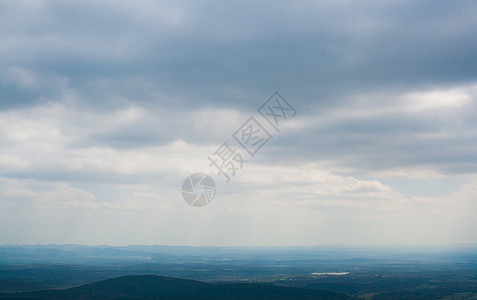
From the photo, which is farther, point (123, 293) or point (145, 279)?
point (145, 279)

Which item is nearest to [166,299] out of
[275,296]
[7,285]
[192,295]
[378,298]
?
[192,295]

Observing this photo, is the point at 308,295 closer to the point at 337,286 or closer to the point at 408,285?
the point at 337,286

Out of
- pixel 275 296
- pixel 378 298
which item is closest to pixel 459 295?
pixel 378 298

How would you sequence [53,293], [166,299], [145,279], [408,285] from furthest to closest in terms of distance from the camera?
[408,285] → [145,279] → [53,293] → [166,299]

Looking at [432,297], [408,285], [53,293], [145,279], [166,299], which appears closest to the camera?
[166,299]

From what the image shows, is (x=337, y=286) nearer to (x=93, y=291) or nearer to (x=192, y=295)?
(x=192, y=295)

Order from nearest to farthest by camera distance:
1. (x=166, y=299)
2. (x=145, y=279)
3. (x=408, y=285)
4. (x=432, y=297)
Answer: (x=166, y=299), (x=145, y=279), (x=432, y=297), (x=408, y=285)
